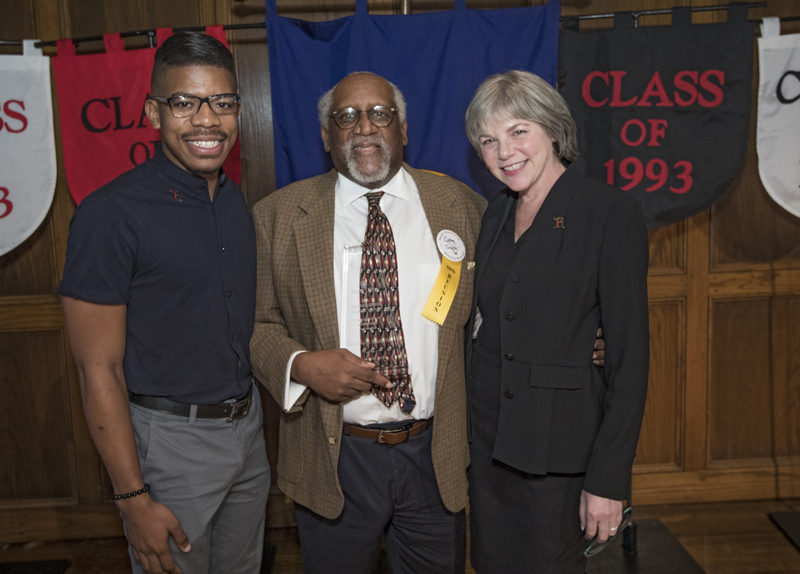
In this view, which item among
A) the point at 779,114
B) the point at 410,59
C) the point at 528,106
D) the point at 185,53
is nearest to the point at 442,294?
the point at 528,106

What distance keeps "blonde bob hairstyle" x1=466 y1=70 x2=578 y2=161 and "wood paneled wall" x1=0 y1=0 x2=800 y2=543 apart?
3.76ft

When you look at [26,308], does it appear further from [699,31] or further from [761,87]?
[761,87]

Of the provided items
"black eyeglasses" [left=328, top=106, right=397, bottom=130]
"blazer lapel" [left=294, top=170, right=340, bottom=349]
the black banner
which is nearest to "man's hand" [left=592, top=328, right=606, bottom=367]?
"blazer lapel" [left=294, top=170, right=340, bottom=349]

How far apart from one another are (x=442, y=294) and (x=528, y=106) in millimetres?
548

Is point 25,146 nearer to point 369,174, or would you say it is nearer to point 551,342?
point 369,174

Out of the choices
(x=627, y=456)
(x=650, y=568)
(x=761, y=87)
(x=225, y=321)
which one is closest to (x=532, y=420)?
(x=627, y=456)

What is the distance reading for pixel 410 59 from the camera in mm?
2281

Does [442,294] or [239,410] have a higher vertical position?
[442,294]

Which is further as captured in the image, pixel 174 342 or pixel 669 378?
pixel 669 378

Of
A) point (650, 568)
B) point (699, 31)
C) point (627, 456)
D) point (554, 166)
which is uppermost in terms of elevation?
point (699, 31)

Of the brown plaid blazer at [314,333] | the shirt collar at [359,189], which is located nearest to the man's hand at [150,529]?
the brown plaid blazer at [314,333]

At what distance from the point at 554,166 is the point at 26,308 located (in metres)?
2.40

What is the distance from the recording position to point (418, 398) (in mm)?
1722

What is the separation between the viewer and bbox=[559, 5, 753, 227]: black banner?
2320 mm
